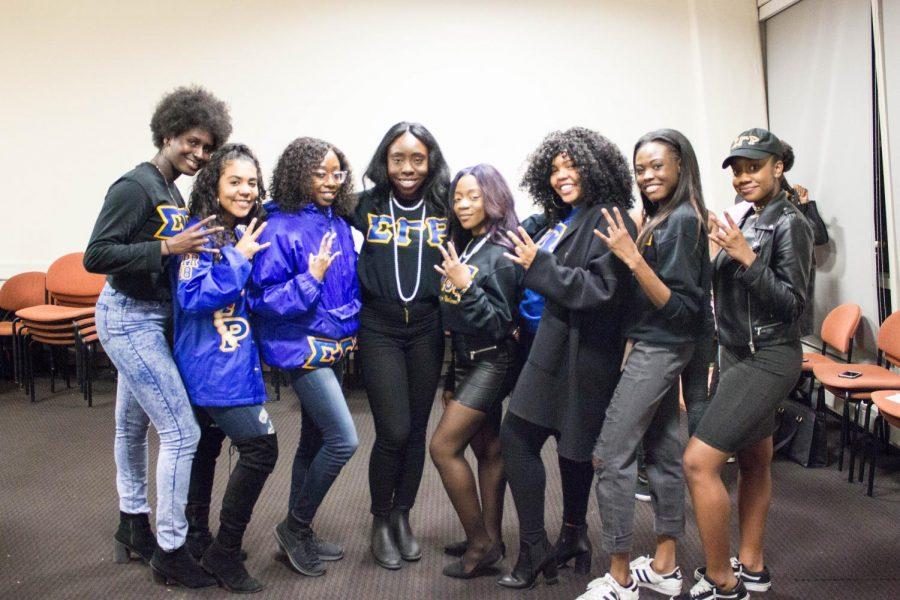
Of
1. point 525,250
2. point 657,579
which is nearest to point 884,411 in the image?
point 657,579

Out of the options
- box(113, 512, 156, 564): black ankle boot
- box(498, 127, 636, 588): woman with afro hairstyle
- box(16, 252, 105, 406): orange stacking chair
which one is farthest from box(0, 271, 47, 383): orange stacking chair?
box(498, 127, 636, 588): woman with afro hairstyle

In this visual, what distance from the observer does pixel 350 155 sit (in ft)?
19.1

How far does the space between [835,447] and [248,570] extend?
316 cm

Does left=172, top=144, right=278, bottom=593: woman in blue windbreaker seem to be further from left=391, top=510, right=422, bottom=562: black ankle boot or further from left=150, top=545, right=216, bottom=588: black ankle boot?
left=391, top=510, right=422, bottom=562: black ankle boot

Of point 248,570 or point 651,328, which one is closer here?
point 651,328

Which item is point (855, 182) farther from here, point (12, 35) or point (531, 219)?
point (12, 35)

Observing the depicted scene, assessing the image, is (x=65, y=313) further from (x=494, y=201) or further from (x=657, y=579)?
(x=657, y=579)

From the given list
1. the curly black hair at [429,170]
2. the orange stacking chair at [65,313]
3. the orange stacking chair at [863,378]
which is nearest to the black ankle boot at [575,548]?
the curly black hair at [429,170]

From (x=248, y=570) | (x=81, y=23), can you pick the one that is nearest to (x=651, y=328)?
(x=248, y=570)

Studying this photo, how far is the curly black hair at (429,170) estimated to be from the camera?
2.55m

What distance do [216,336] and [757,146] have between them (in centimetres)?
178

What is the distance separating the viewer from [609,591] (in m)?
2.32

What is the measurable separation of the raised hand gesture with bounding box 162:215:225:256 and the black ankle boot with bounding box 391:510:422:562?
1.20m

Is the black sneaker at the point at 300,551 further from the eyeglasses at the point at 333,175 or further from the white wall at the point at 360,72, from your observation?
the white wall at the point at 360,72
